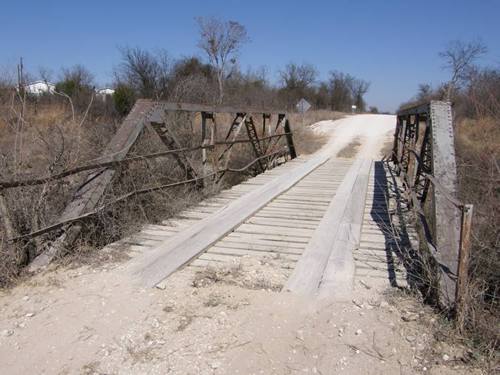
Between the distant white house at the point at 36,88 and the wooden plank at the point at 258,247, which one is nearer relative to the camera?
the wooden plank at the point at 258,247

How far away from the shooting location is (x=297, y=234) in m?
4.86

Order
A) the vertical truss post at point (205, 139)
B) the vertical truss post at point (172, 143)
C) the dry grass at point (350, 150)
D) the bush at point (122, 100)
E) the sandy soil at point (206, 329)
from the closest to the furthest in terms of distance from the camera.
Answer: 1. the sandy soil at point (206, 329)
2. the vertical truss post at point (172, 143)
3. the vertical truss post at point (205, 139)
4. the dry grass at point (350, 150)
5. the bush at point (122, 100)

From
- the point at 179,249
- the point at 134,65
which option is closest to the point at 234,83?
the point at 134,65

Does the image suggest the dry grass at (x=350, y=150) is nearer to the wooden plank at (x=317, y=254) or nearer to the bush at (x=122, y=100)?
the bush at (x=122, y=100)

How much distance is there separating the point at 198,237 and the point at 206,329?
1888 mm

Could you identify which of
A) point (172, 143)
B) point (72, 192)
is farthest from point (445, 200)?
point (172, 143)

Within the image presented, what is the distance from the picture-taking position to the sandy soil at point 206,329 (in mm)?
2408

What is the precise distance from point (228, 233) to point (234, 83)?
33910 millimetres

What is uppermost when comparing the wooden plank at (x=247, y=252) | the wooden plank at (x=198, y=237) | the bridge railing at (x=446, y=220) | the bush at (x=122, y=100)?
the bush at (x=122, y=100)

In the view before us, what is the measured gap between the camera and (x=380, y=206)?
627cm

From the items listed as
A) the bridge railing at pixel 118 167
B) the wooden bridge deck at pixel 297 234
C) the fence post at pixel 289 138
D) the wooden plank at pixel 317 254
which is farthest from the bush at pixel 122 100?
the wooden plank at pixel 317 254

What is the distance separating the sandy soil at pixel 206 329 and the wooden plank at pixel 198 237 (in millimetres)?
215

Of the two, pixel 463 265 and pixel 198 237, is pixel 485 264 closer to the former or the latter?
pixel 463 265

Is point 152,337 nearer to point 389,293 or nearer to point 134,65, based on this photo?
point 389,293
